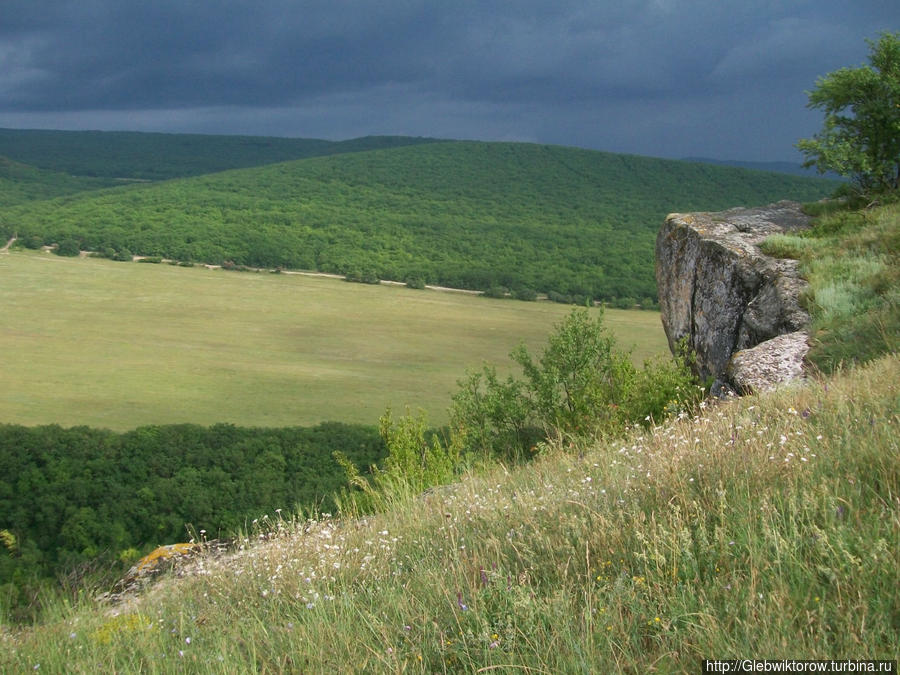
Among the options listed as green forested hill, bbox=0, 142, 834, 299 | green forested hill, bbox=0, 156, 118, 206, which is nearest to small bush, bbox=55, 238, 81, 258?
green forested hill, bbox=0, 142, 834, 299

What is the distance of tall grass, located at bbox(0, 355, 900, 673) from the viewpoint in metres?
2.47

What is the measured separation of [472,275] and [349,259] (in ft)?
68.6

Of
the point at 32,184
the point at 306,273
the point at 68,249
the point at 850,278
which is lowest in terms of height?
the point at 306,273

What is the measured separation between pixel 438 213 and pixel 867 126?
13335 cm

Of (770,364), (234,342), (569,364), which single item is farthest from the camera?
(234,342)

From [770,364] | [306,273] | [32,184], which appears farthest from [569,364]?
[32,184]

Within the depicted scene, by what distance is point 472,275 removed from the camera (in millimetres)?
108875

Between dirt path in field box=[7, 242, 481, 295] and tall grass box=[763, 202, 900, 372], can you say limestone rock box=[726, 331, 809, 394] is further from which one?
dirt path in field box=[7, 242, 481, 295]

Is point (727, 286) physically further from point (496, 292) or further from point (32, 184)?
point (32, 184)

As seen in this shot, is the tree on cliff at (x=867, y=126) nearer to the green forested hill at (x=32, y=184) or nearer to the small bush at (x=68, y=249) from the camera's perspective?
the small bush at (x=68, y=249)

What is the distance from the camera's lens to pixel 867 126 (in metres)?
15.7

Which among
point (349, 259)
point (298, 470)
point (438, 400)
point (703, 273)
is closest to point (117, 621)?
point (703, 273)

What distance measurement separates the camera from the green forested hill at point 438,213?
11225 cm

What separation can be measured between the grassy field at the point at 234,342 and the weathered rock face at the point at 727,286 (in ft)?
90.9
